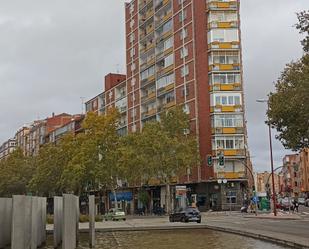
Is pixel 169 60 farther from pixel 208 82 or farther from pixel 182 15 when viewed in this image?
pixel 208 82

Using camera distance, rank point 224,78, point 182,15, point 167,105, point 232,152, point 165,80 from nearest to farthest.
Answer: point 232,152, point 224,78, point 182,15, point 167,105, point 165,80

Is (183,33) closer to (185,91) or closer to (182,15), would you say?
(182,15)

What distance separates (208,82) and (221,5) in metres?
11.7

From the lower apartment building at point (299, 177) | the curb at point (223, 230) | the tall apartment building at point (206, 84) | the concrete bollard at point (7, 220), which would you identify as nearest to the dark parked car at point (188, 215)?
the curb at point (223, 230)

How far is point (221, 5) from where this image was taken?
8125 cm

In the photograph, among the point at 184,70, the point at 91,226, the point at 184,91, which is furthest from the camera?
the point at 184,70

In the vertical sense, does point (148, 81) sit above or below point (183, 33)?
below

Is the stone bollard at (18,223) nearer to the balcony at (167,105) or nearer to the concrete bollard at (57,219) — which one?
the concrete bollard at (57,219)

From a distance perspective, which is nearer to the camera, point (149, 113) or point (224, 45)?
point (224, 45)

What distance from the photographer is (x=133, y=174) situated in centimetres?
6919

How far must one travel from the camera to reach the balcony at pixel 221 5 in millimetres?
81125

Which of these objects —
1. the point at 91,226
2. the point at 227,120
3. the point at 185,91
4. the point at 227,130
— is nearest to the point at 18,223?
the point at 91,226

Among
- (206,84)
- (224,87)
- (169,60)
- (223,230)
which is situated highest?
(169,60)

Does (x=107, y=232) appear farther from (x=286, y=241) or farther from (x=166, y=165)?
(x=166, y=165)
